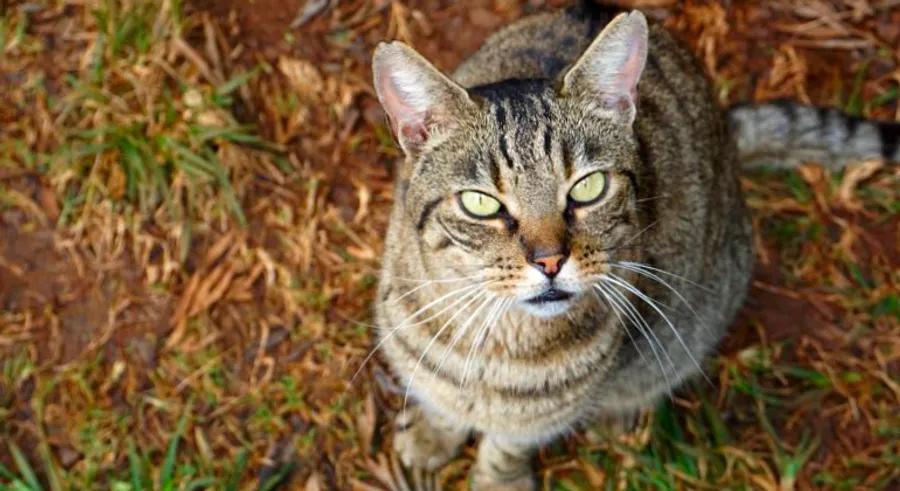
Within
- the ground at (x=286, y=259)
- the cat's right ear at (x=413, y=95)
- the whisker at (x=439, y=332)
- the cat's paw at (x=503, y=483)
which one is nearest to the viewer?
the cat's right ear at (x=413, y=95)

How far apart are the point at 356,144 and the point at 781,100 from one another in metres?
1.45

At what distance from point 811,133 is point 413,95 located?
5.34ft

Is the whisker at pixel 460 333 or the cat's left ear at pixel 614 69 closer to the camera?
the cat's left ear at pixel 614 69

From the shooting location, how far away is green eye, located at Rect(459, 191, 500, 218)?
2006 mm

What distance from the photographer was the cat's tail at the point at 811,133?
3.03 meters

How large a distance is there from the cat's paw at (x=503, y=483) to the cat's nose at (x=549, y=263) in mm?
1082

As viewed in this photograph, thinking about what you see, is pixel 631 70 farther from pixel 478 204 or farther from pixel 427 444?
pixel 427 444

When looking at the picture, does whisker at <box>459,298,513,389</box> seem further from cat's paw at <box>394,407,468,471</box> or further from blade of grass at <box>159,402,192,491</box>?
blade of grass at <box>159,402,192,491</box>

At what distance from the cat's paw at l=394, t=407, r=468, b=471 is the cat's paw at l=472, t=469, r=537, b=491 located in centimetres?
11

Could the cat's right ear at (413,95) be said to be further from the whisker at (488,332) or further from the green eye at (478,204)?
the whisker at (488,332)

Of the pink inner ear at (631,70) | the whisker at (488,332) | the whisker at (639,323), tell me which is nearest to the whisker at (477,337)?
the whisker at (488,332)

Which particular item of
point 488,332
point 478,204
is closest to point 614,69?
point 478,204

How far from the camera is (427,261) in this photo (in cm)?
221

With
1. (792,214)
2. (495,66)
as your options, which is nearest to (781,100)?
(792,214)
